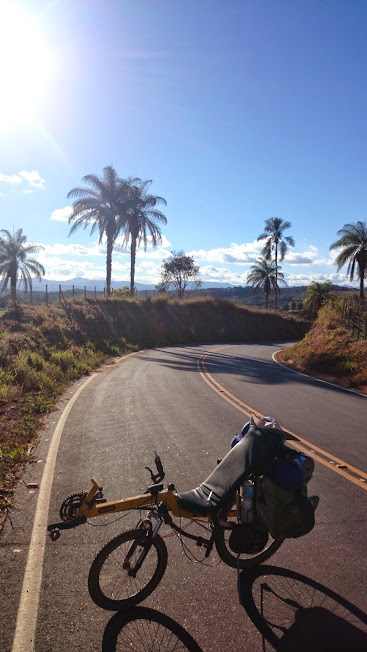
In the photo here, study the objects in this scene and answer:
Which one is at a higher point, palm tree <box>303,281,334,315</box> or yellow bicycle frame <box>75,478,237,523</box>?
palm tree <box>303,281,334,315</box>

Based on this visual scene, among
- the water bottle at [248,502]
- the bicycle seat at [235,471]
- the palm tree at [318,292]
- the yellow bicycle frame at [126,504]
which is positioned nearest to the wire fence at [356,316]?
the bicycle seat at [235,471]

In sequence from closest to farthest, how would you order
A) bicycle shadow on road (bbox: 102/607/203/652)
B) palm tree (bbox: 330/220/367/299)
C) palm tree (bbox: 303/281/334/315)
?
bicycle shadow on road (bbox: 102/607/203/652) → palm tree (bbox: 330/220/367/299) → palm tree (bbox: 303/281/334/315)

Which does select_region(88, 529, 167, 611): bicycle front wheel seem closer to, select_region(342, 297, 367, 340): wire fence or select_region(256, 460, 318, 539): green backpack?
select_region(256, 460, 318, 539): green backpack

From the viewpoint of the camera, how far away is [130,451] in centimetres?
677

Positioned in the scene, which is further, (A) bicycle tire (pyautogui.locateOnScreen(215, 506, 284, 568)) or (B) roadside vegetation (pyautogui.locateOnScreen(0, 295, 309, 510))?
(B) roadside vegetation (pyautogui.locateOnScreen(0, 295, 309, 510))

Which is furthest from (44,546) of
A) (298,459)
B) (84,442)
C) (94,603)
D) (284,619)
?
(84,442)

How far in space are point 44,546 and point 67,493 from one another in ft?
3.73

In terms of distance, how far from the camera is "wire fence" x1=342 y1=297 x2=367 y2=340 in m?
18.3

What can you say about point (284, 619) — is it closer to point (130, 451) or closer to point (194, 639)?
point (194, 639)

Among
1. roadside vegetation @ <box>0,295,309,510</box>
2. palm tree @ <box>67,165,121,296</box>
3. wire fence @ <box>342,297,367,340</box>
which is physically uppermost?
palm tree @ <box>67,165,121,296</box>

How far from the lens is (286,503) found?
316 cm

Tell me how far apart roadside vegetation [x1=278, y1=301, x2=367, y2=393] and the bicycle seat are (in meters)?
11.6

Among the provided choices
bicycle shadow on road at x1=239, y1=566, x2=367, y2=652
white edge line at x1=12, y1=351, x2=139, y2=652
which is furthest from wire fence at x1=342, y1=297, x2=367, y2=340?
bicycle shadow on road at x1=239, y1=566, x2=367, y2=652

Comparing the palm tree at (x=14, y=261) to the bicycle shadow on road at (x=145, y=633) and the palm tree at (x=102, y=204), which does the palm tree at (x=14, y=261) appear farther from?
the bicycle shadow on road at (x=145, y=633)
